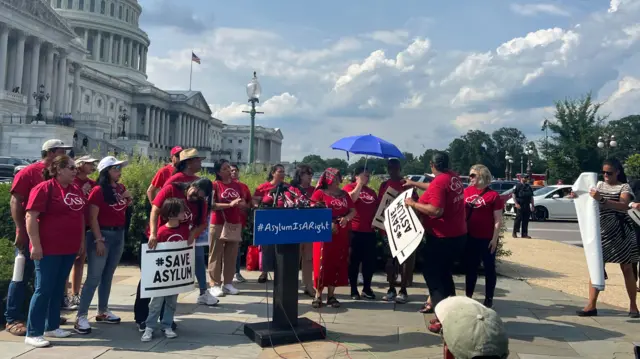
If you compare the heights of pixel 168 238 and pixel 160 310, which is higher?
pixel 168 238

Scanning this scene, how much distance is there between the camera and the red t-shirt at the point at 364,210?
306 inches

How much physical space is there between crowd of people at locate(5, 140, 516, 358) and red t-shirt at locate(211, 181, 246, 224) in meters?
0.01

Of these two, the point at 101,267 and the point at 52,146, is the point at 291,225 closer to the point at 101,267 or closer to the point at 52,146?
the point at 101,267

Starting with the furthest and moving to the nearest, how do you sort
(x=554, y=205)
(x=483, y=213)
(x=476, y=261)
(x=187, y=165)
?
(x=554, y=205), (x=476, y=261), (x=483, y=213), (x=187, y=165)

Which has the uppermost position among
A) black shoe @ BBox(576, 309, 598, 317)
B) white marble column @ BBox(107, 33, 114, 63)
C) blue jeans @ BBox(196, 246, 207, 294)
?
white marble column @ BBox(107, 33, 114, 63)

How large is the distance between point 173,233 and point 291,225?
1.28 metres

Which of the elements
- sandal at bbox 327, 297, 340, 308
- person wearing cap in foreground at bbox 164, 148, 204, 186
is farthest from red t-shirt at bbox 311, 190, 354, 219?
person wearing cap in foreground at bbox 164, 148, 204, 186

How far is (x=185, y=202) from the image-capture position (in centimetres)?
614

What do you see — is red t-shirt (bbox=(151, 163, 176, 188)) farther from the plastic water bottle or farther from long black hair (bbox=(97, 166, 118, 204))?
the plastic water bottle

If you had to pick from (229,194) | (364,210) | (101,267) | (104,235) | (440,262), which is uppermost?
(229,194)

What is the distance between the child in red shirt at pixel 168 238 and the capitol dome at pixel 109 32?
99.1 meters

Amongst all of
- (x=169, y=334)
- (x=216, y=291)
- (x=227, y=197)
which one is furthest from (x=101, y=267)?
(x=227, y=197)

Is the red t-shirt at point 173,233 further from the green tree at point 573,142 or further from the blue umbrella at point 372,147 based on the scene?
the green tree at point 573,142

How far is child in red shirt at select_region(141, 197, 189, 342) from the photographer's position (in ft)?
18.9
